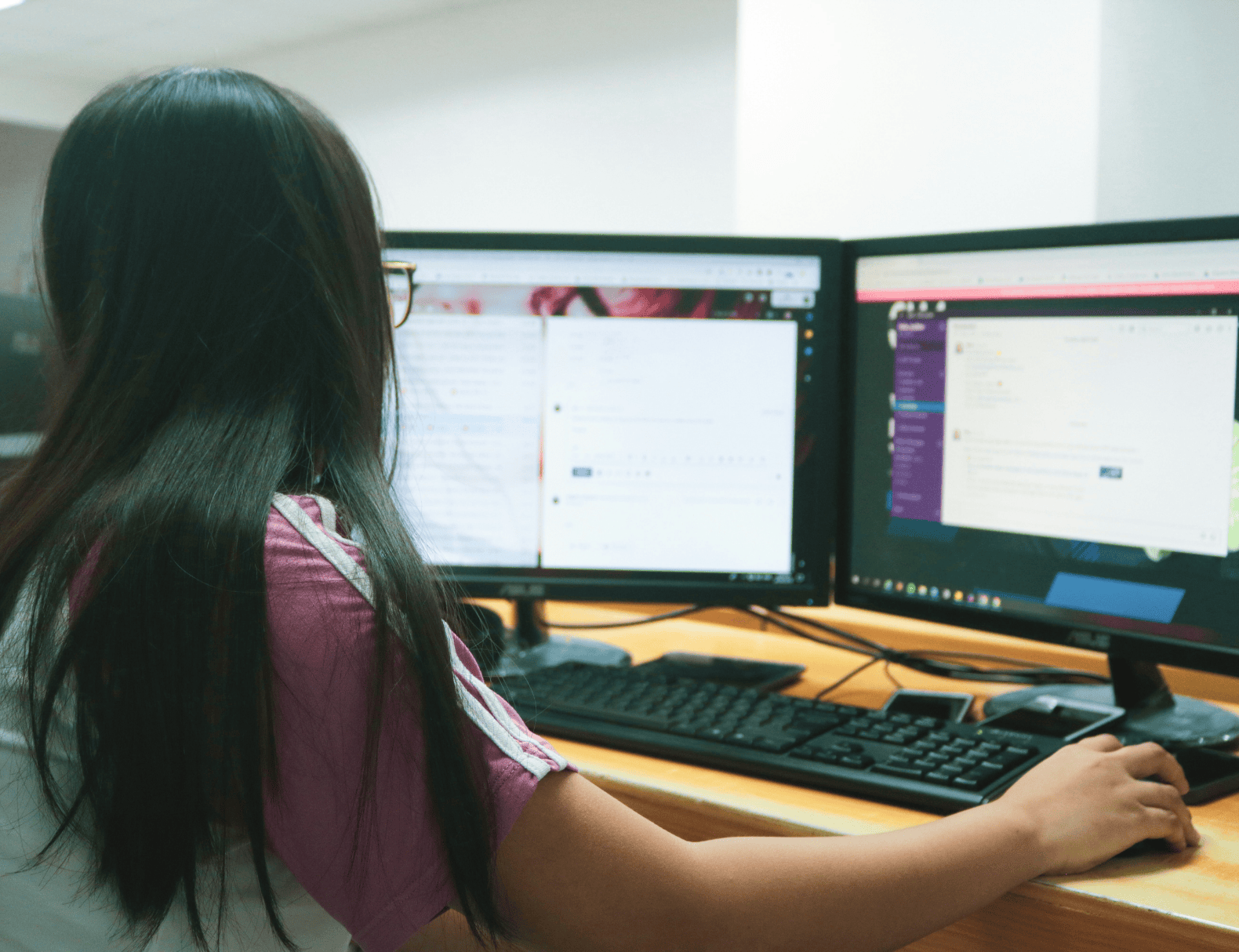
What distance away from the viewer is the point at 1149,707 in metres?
0.89

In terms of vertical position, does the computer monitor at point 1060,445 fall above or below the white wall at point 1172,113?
below

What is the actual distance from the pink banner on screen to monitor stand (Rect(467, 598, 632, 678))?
0.45 meters

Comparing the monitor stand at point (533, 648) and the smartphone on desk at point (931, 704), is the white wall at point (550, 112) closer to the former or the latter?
the monitor stand at point (533, 648)

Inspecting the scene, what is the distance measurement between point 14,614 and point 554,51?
4117 mm

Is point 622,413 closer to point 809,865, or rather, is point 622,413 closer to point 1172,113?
point 809,865

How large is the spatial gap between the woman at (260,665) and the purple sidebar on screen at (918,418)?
40 centimetres

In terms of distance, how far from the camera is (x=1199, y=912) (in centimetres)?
56

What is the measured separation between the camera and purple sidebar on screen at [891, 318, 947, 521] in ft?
3.08

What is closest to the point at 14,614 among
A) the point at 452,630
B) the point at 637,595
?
the point at 452,630

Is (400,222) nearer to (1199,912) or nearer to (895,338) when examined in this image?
(895,338)

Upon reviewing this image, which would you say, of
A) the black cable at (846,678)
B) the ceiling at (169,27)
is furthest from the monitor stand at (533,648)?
the ceiling at (169,27)

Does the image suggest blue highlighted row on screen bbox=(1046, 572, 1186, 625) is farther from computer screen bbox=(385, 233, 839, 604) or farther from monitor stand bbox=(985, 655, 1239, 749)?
computer screen bbox=(385, 233, 839, 604)

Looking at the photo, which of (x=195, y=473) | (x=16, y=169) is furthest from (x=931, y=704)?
(x=16, y=169)

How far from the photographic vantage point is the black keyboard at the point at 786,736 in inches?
28.0
